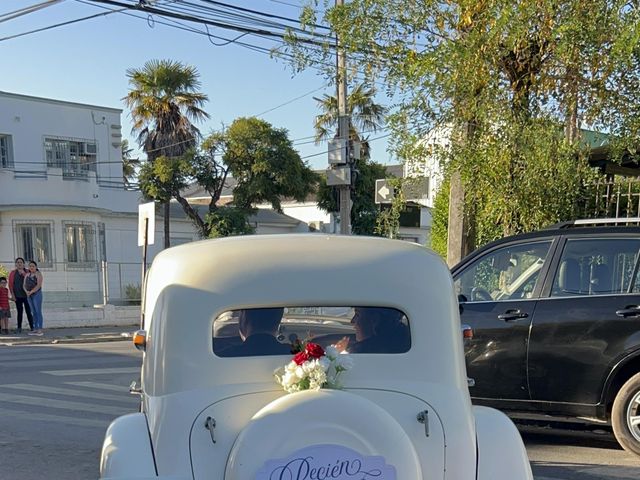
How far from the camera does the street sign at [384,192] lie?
10023mm

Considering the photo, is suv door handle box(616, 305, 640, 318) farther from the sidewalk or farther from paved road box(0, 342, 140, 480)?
the sidewalk

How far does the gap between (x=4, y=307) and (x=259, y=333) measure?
49.7 ft

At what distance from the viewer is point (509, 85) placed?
8391mm

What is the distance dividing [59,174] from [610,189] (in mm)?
20388

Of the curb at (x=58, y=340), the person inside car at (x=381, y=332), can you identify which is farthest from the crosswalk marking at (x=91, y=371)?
the person inside car at (x=381, y=332)

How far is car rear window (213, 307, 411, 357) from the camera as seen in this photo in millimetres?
3041

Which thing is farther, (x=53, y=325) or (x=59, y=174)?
(x=59, y=174)

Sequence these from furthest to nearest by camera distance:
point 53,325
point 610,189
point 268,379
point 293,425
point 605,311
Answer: point 53,325, point 610,189, point 605,311, point 268,379, point 293,425

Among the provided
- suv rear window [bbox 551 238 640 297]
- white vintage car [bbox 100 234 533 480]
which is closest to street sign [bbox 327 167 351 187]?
suv rear window [bbox 551 238 640 297]

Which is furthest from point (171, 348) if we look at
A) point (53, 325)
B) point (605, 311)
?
point (53, 325)

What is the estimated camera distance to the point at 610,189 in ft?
28.7

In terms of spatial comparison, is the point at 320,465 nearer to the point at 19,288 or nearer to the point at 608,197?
the point at 608,197

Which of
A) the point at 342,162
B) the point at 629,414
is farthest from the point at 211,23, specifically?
the point at 629,414

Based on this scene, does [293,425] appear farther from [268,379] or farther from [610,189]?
[610,189]
